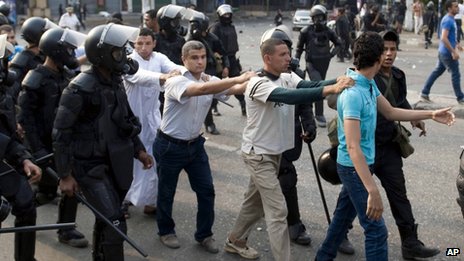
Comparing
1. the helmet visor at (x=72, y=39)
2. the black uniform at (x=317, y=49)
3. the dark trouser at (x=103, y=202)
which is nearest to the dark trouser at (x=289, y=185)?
the dark trouser at (x=103, y=202)

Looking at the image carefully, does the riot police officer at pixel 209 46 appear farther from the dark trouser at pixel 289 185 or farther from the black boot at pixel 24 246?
the black boot at pixel 24 246

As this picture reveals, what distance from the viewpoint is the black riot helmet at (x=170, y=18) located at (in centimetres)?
779

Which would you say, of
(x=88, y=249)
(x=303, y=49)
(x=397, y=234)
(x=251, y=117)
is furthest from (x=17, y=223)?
(x=303, y=49)

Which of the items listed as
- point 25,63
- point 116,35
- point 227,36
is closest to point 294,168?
point 116,35

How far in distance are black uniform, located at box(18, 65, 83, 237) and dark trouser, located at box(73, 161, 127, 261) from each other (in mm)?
847

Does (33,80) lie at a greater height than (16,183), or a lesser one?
greater

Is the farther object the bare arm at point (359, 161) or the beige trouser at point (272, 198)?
the beige trouser at point (272, 198)

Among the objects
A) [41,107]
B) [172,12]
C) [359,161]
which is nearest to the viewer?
[359,161]

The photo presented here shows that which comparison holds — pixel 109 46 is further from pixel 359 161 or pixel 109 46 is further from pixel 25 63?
pixel 25 63

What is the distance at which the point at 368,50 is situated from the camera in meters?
3.81

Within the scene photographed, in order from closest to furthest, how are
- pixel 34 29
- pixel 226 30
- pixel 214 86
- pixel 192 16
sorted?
1. pixel 214 86
2. pixel 34 29
3. pixel 192 16
4. pixel 226 30

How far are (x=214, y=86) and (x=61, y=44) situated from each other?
1.40 metres

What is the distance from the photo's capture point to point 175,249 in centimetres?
509

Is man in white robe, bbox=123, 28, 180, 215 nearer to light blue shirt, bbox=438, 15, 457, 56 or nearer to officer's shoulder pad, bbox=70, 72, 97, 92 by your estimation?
officer's shoulder pad, bbox=70, 72, 97, 92
